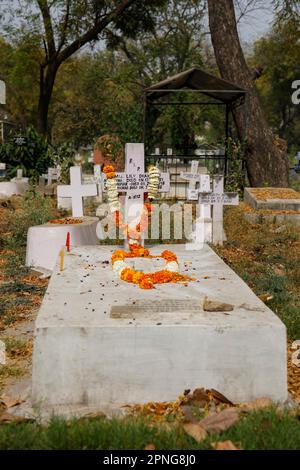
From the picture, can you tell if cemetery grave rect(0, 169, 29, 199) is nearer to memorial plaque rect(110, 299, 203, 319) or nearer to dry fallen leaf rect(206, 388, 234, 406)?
memorial plaque rect(110, 299, 203, 319)

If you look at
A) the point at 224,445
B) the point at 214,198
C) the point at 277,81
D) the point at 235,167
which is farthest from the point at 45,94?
the point at 277,81

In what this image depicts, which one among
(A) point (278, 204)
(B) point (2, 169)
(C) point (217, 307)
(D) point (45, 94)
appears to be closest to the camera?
(C) point (217, 307)

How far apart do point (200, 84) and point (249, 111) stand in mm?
1663

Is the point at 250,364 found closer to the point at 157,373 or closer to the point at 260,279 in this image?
the point at 157,373

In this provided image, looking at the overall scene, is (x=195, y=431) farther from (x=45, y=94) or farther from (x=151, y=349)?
(x=45, y=94)

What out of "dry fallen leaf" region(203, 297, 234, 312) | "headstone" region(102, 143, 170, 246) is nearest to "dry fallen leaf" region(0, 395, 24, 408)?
"dry fallen leaf" region(203, 297, 234, 312)

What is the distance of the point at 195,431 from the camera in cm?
320

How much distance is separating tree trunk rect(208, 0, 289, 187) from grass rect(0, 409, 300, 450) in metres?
14.3

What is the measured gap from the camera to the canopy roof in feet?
50.5

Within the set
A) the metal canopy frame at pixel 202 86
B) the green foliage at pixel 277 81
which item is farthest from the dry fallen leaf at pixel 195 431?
the green foliage at pixel 277 81

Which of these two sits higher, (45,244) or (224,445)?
(45,244)

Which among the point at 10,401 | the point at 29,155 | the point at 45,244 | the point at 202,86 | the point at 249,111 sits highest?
the point at 202,86

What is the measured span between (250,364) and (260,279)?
11.2 feet
